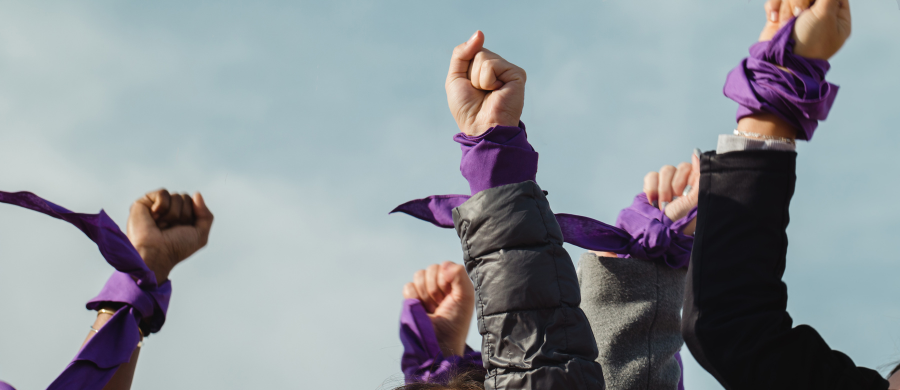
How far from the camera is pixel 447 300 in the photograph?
10.9 ft

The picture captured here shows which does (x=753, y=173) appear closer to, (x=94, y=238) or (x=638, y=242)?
(x=638, y=242)

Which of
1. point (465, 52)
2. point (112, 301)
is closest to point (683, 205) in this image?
point (465, 52)

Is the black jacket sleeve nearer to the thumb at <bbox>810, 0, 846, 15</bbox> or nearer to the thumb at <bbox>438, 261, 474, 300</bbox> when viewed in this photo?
the thumb at <bbox>810, 0, 846, 15</bbox>

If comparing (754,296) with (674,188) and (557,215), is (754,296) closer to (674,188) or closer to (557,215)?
(557,215)

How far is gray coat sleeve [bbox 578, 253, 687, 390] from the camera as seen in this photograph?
245cm

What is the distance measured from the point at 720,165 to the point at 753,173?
65 mm

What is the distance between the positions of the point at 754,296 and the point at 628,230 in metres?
1.35

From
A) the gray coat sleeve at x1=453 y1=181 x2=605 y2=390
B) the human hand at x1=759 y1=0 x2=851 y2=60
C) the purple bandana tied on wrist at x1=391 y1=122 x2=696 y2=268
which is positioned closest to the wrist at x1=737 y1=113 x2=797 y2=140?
the human hand at x1=759 y1=0 x2=851 y2=60

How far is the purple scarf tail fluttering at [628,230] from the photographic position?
208 centimetres

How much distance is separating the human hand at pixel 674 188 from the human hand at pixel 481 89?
1.07 meters

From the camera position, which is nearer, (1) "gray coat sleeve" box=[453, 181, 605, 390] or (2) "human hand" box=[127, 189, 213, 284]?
(1) "gray coat sleeve" box=[453, 181, 605, 390]

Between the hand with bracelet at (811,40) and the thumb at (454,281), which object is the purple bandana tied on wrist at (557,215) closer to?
the hand with bracelet at (811,40)

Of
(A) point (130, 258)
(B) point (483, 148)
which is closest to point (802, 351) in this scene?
(B) point (483, 148)

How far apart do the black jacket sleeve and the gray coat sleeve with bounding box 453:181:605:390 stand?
12.8 inches
